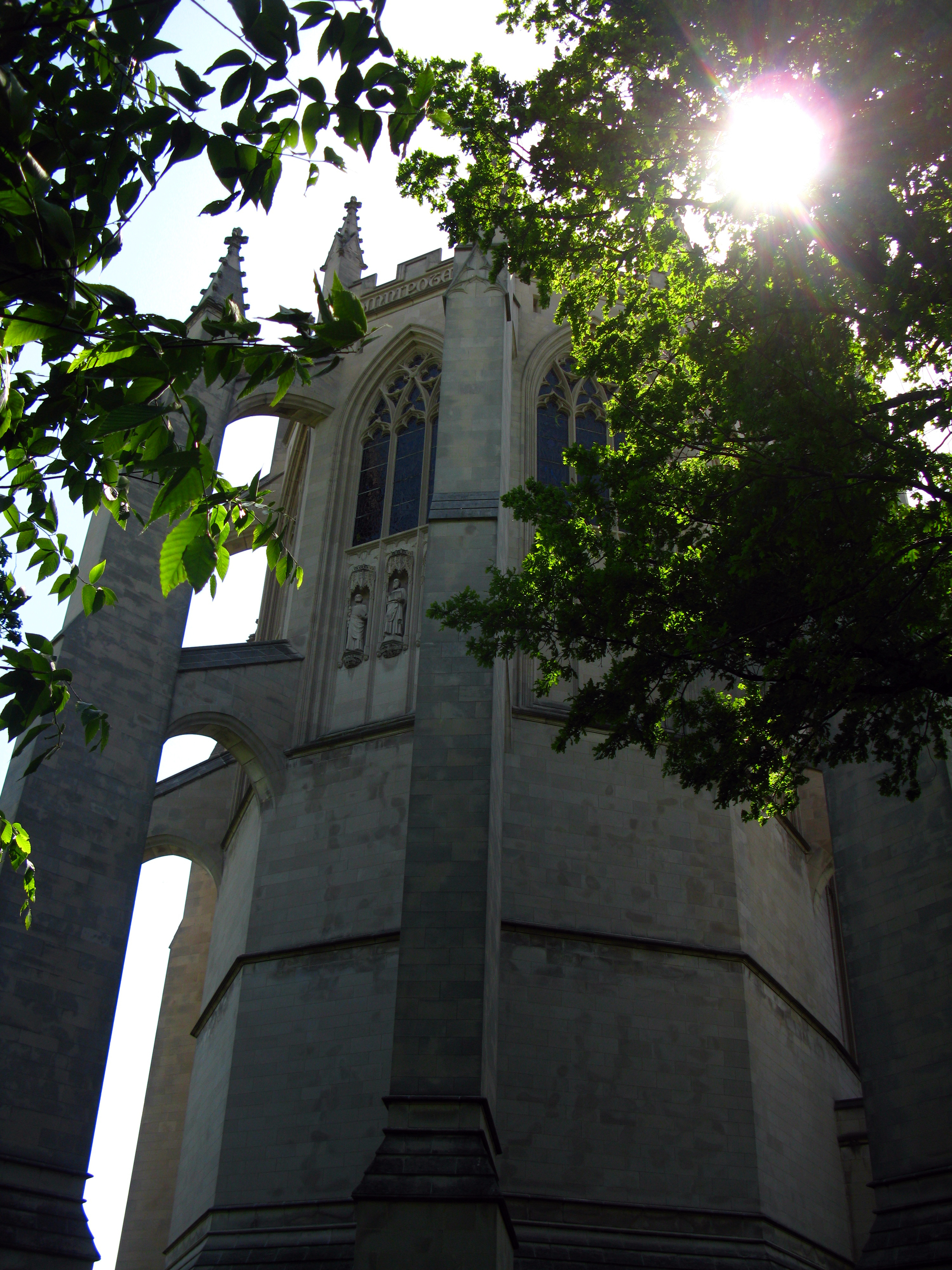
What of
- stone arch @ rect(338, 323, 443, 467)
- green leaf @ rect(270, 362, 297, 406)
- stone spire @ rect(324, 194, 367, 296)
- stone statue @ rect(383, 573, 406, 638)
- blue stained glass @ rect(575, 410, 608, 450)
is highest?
stone spire @ rect(324, 194, 367, 296)

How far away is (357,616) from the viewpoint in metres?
16.5

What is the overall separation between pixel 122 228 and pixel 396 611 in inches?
484

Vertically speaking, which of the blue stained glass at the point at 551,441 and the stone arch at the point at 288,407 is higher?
the stone arch at the point at 288,407

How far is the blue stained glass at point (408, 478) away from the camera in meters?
17.2

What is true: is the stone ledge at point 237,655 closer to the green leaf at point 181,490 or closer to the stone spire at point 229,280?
the stone spire at point 229,280

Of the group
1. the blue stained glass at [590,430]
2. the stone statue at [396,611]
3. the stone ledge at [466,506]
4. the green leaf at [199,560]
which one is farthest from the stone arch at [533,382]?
the green leaf at [199,560]

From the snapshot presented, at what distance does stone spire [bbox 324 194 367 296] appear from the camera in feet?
69.9

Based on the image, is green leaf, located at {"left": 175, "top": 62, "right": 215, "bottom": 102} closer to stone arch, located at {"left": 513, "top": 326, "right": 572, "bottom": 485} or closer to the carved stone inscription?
stone arch, located at {"left": 513, "top": 326, "right": 572, "bottom": 485}

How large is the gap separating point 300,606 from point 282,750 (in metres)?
2.44

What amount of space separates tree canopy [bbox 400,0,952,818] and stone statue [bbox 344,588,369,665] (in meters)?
5.51

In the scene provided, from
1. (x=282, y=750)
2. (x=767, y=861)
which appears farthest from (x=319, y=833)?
(x=767, y=861)

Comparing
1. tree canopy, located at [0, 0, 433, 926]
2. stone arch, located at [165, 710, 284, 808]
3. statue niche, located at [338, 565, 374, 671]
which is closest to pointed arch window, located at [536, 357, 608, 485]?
statue niche, located at [338, 565, 374, 671]

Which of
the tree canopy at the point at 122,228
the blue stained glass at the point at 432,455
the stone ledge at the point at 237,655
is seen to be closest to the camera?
the tree canopy at the point at 122,228

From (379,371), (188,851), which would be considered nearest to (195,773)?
(188,851)
